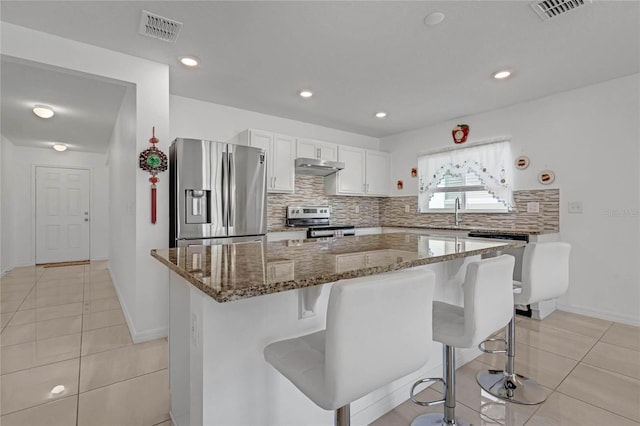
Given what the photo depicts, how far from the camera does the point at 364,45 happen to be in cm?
237

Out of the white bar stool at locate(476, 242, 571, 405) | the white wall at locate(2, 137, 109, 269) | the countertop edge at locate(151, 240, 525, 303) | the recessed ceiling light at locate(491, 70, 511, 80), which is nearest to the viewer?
the countertop edge at locate(151, 240, 525, 303)

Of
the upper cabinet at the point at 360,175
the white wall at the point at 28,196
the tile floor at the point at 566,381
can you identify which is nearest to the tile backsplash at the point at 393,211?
the upper cabinet at the point at 360,175

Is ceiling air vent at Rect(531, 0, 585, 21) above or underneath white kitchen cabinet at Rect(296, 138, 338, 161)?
above

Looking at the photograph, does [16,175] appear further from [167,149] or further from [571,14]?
[571,14]

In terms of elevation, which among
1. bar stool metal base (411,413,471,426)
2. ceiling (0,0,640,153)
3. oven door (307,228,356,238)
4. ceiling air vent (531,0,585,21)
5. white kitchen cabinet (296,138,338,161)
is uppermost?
ceiling (0,0,640,153)

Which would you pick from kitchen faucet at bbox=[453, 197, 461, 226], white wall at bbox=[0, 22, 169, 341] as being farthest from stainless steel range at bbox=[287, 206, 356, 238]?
white wall at bbox=[0, 22, 169, 341]

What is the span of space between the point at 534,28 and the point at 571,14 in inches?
8.0

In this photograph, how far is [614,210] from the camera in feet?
9.98

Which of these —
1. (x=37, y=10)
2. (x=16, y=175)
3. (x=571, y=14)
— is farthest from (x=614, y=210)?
(x=16, y=175)

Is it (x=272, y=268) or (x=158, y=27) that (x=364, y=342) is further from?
(x=158, y=27)

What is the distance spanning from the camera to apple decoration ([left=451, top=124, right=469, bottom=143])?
4168mm

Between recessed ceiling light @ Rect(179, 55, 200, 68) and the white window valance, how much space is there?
3.47 metres

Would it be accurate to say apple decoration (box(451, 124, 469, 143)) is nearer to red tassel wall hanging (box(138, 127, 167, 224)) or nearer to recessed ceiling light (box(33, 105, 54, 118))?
red tassel wall hanging (box(138, 127, 167, 224))

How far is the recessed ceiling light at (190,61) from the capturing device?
256 centimetres
